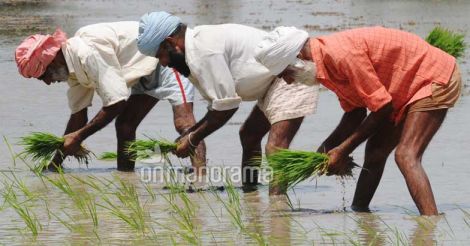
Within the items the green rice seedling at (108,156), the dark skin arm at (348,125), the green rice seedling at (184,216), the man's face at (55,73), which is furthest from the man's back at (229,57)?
the green rice seedling at (108,156)

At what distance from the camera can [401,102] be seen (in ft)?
21.1

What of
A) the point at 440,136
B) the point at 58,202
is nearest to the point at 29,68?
the point at 58,202

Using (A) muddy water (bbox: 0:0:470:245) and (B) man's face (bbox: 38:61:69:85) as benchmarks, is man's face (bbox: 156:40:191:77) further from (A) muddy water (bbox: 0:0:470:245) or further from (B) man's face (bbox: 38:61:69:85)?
(B) man's face (bbox: 38:61:69:85)

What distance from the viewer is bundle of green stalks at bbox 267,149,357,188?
6.45 m

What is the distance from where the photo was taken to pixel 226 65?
6875 mm

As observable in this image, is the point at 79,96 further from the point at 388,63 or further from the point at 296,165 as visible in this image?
the point at 388,63

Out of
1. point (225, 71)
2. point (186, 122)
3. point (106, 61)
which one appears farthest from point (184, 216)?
point (186, 122)

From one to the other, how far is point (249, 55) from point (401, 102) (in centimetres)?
97

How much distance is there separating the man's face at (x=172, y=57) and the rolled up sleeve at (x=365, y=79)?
99 cm

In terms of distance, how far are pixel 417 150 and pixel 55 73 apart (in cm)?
247

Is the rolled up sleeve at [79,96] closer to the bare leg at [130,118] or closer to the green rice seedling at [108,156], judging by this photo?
the bare leg at [130,118]

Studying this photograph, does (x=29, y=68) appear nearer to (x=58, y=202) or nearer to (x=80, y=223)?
(x=58, y=202)

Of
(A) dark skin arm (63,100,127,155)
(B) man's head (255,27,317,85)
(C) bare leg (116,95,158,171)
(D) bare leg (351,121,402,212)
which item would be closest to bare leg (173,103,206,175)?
(C) bare leg (116,95,158,171)

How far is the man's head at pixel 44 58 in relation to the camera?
770 centimetres
